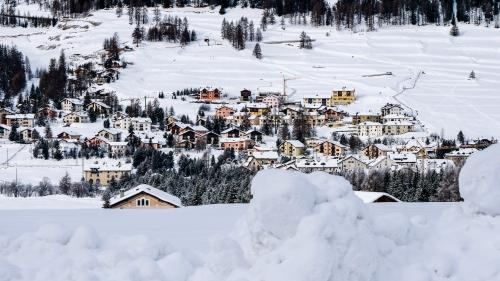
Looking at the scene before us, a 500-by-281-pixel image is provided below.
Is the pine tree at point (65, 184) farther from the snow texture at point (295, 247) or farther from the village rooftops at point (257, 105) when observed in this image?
the snow texture at point (295, 247)

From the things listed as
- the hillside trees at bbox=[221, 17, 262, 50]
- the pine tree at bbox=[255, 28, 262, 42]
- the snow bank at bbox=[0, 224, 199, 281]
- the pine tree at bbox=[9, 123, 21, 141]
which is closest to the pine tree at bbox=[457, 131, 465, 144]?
the pine tree at bbox=[9, 123, 21, 141]

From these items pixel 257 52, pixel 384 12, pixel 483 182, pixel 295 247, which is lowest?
pixel 295 247

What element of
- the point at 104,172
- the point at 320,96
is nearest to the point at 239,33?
the point at 320,96

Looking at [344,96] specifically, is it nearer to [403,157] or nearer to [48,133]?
[403,157]

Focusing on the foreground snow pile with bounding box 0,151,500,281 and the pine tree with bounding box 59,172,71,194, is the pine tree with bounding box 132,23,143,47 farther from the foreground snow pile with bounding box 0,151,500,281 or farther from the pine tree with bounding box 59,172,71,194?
the foreground snow pile with bounding box 0,151,500,281

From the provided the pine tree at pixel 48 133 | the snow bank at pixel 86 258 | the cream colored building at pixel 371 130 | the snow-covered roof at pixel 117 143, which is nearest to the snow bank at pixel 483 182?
the snow bank at pixel 86 258

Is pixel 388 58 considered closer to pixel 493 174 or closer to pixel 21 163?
pixel 21 163
